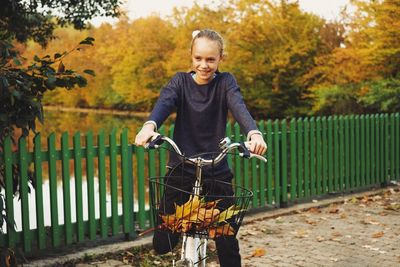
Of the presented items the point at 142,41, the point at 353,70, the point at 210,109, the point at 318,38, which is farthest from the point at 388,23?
the point at 142,41

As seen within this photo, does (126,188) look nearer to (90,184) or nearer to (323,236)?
(90,184)

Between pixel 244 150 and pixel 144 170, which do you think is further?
pixel 144 170

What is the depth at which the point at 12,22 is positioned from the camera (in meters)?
7.86

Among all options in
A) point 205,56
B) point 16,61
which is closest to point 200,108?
point 205,56

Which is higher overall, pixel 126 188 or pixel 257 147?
pixel 257 147

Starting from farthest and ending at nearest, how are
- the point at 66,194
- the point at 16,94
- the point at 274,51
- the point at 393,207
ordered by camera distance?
the point at 274,51, the point at 393,207, the point at 66,194, the point at 16,94

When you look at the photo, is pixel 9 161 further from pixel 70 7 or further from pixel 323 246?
pixel 70 7

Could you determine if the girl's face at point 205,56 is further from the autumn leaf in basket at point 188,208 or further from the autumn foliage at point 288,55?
the autumn foliage at point 288,55

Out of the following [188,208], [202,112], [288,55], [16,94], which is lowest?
[188,208]

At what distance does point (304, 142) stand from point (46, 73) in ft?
14.6

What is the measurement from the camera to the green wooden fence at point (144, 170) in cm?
522

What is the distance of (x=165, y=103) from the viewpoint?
2.91 m

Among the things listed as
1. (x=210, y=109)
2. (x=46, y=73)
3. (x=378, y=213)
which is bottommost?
(x=378, y=213)

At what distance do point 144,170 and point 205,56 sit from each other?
5.27m
